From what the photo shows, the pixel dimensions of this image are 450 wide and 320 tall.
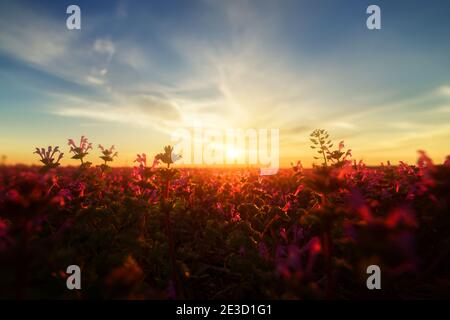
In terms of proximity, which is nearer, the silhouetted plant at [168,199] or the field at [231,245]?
the field at [231,245]

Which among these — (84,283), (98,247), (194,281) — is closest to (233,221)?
(194,281)

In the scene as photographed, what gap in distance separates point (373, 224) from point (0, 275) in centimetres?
288

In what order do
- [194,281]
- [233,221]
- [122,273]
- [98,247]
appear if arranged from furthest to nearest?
[233,221], [98,247], [194,281], [122,273]

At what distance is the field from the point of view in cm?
236

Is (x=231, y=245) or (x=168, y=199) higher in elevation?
(x=168, y=199)

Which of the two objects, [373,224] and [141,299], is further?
[141,299]

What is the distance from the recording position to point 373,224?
2123 millimetres

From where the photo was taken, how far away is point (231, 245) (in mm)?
5605

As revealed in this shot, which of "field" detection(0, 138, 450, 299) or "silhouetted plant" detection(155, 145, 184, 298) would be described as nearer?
"field" detection(0, 138, 450, 299)

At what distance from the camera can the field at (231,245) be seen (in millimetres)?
2363
